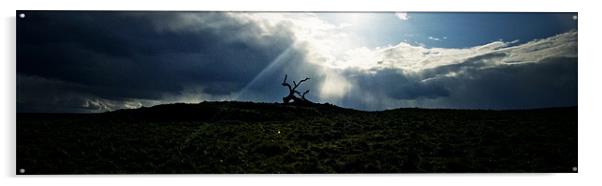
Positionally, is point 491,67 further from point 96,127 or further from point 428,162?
point 96,127

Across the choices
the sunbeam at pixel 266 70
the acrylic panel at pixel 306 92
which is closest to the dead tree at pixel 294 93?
the acrylic panel at pixel 306 92

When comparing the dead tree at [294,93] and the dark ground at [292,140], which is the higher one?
the dead tree at [294,93]

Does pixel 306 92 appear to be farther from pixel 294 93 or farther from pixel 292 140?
pixel 292 140

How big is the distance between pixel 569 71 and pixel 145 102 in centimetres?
312

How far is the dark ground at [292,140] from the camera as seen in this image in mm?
4008

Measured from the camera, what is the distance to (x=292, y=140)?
4.10 metres

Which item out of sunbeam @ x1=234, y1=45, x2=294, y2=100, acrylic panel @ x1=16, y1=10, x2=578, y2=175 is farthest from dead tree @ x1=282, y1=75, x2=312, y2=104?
sunbeam @ x1=234, y1=45, x2=294, y2=100

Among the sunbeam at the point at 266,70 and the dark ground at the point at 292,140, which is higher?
the sunbeam at the point at 266,70

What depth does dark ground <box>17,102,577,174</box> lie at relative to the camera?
4.01 m

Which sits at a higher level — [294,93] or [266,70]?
[266,70]

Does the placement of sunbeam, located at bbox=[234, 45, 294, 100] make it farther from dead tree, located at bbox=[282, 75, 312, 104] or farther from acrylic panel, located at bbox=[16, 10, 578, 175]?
dead tree, located at bbox=[282, 75, 312, 104]

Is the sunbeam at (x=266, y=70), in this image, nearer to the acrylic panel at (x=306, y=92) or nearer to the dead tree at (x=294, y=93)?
the acrylic panel at (x=306, y=92)

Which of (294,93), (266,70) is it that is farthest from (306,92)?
(266,70)
